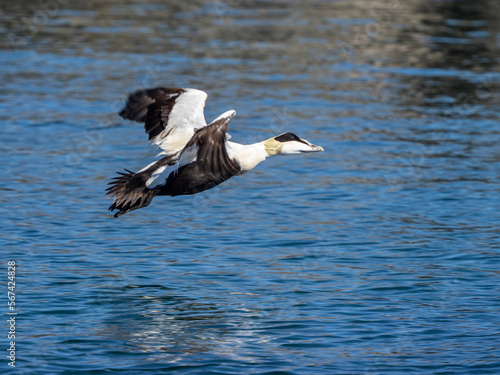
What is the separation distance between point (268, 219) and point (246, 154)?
3727 millimetres

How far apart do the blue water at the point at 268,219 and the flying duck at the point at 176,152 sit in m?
0.51

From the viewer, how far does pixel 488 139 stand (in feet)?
65.6

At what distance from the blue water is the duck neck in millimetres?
1362

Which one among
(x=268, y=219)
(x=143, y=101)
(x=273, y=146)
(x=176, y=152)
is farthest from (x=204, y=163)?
(x=268, y=219)

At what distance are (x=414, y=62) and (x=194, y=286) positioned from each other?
18.8m

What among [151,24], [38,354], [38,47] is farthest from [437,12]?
[38,354]

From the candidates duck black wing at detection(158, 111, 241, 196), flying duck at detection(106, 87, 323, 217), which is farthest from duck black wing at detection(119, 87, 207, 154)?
duck black wing at detection(158, 111, 241, 196)

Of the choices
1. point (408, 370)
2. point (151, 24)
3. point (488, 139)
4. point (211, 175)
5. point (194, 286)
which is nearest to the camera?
point (408, 370)

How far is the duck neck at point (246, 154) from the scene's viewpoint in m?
11.0

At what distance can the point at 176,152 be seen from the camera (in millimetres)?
11289

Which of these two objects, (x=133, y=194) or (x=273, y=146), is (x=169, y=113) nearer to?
(x=133, y=194)

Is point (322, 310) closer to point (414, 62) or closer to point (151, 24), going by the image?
point (414, 62)

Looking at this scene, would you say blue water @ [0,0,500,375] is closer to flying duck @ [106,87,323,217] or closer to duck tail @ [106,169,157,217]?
flying duck @ [106,87,323,217]

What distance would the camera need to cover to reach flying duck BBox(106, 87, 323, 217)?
10766 mm
